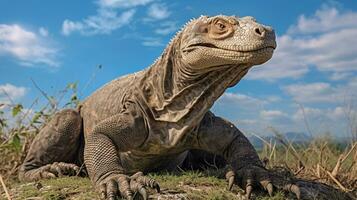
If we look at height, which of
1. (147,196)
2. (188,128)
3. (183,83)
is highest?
(183,83)

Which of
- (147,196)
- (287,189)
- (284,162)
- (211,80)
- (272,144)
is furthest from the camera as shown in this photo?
(272,144)

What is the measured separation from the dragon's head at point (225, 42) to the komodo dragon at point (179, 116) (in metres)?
0.01

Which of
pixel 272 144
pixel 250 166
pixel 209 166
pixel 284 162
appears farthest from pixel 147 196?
pixel 272 144

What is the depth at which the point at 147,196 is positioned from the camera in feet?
17.1

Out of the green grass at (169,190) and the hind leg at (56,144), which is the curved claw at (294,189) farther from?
the hind leg at (56,144)

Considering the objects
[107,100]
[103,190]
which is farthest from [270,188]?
[107,100]

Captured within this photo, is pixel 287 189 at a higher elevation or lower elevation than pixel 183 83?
lower

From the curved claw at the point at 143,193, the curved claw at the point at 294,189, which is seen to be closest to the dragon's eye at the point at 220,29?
the curved claw at the point at 294,189

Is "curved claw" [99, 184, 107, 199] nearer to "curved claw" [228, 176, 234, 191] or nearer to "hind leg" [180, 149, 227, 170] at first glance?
"curved claw" [228, 176, 234, 191]

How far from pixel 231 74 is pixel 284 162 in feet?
12.3

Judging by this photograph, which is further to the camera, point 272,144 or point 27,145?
point 272,144

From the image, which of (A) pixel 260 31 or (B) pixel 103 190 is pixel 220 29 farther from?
(B) pixel 103 190

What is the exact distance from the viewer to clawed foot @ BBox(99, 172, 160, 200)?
5.26m

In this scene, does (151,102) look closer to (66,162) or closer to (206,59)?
(206,59)
